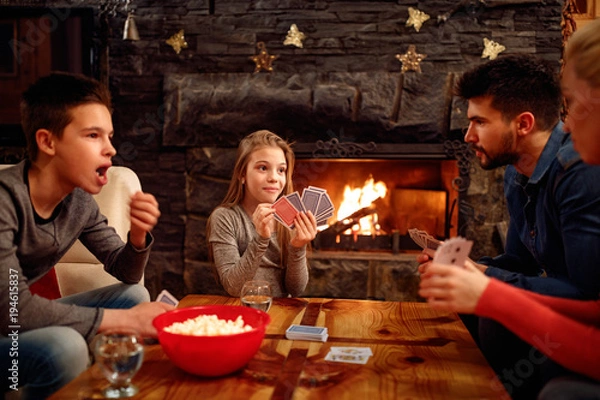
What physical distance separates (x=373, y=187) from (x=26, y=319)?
9.21ft

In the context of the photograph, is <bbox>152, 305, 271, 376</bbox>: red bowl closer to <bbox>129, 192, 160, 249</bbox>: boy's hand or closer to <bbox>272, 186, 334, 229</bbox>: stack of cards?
<bbox>129, 192, 160, 249</bbox>: boy's hand

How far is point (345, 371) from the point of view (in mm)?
1235

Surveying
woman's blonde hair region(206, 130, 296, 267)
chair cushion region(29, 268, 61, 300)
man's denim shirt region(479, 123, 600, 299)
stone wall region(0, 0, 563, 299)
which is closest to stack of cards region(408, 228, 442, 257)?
man's denim shirt region(479, 123, 600, 299)

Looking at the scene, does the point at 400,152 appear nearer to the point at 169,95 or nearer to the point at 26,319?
the point at 169,95

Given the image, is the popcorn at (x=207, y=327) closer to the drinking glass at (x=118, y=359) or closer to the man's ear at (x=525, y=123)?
the drinking glass at (x=118, y=359)

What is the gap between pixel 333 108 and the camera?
343 cm

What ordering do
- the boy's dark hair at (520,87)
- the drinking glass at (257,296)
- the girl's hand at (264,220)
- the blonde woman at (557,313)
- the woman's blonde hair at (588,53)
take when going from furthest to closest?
the girl's hand at (264,220), the boy's dark hair at (520,87), the drinking glass at (257,296), the woman's blonde hair at (588,53), the blonde woman at (557,313)

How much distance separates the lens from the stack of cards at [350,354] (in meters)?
1.30

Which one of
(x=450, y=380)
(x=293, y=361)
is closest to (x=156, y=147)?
(x=293, y=361)

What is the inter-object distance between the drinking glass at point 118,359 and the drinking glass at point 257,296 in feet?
1.62

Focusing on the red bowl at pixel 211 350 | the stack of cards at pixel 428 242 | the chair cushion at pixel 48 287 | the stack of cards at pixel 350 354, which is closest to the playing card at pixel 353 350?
the stack of cards at pixel 350 354

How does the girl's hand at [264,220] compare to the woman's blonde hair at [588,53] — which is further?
the girl's hand at [264,220]

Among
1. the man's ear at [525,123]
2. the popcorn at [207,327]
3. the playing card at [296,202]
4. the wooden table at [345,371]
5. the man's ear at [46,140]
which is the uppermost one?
the man's ear at [525,123]

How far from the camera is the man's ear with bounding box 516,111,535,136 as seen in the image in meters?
1.93
